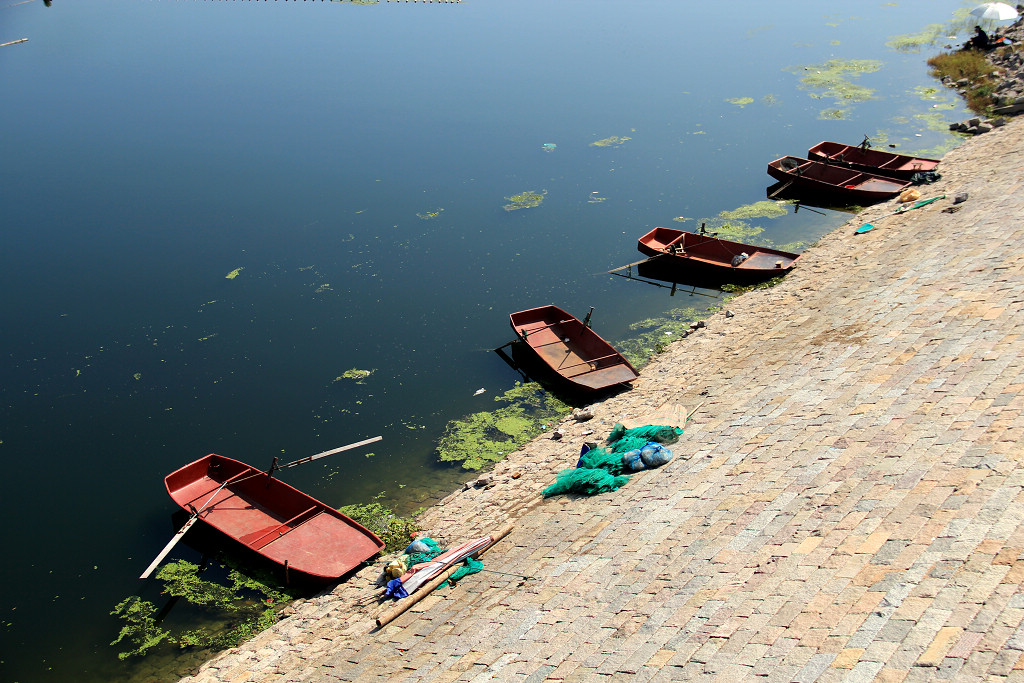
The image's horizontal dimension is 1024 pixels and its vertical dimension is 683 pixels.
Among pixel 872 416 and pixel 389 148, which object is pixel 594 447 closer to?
pixel 872 416

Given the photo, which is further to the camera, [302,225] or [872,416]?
[302,225]

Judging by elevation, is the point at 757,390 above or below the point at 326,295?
below

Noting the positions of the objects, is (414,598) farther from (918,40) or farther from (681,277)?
(918,40)

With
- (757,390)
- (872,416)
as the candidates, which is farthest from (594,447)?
(872,416)

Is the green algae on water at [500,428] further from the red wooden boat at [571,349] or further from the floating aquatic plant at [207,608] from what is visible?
the floating aquatic plant at [207,608]

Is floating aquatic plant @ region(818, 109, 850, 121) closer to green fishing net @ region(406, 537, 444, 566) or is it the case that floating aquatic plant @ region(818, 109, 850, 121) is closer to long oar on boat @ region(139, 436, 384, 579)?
long oar on boat @ region(139, 436, 384, 579)

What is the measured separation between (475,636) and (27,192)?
30.2 metres

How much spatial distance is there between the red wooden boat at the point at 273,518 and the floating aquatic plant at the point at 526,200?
53.8 ft

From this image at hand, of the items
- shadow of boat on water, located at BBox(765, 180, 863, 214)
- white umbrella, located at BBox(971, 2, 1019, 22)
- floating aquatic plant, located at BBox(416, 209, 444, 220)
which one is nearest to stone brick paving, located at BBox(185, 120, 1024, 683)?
shadow of boat on water, located at BBox(765, 180, 863, 214)

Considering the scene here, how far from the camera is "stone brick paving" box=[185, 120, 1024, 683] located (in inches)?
352

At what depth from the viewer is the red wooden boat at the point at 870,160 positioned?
28547 millimetres

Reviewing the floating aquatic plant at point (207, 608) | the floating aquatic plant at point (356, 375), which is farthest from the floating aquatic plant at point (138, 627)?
the floating aquatic plant at point (356, 375)

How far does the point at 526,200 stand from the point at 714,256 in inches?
333

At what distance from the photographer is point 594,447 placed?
15.9 m
